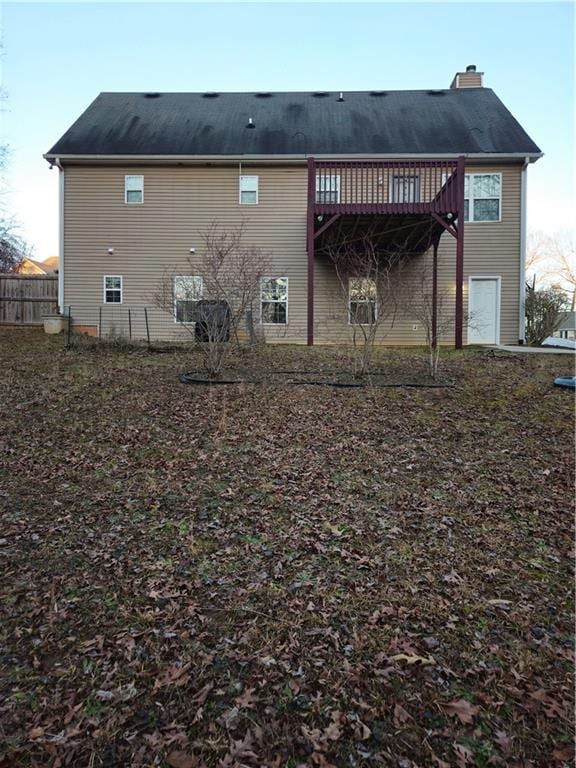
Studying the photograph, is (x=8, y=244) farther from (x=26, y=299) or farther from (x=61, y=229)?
(x=61, y=229)

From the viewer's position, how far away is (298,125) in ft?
47.5

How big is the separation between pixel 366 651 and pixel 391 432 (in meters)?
3.18

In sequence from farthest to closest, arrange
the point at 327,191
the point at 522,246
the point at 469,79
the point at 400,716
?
the point at 469,79, the point at 327,191, the point at 522,246, the point at 400,716

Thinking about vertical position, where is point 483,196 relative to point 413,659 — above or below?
above

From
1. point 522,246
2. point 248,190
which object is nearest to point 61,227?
point 248,190

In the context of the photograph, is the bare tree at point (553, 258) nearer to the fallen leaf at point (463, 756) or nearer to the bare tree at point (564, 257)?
the bare tree at point (564, 257)

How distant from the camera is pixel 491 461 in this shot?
14.6 ft

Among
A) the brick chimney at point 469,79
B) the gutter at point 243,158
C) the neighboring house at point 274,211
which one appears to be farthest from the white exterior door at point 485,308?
the brick chimney at point 469,79

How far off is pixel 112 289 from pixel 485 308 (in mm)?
11086

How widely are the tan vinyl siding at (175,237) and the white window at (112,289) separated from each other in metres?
0.14

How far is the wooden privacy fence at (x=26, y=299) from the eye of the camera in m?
14.2

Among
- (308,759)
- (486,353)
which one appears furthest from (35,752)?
(486,353)

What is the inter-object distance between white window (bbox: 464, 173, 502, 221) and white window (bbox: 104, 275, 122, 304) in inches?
410

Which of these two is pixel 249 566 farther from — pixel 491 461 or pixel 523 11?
pixel 523 11
